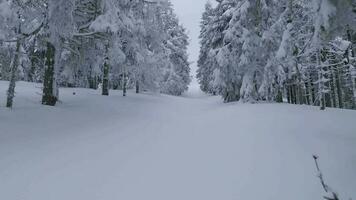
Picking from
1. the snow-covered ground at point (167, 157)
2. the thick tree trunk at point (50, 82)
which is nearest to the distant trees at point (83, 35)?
the thick tree trunk at point (50, 82)

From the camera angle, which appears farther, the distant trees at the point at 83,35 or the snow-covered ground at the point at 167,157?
the distant trees at the point at 83,35

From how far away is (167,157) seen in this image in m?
8.16

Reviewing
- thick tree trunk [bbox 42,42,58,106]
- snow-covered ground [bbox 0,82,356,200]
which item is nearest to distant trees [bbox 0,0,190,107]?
thick tree trunk [bbox 42,42,58,106]

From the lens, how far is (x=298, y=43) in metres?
20.7

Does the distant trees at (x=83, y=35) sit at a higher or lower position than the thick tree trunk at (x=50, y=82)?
higher

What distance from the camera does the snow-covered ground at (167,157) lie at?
6.15 metres

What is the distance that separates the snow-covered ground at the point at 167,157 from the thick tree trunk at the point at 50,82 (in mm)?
1123

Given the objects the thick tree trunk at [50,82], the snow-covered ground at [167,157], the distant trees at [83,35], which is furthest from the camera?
the thick tree trunk at [50,82]

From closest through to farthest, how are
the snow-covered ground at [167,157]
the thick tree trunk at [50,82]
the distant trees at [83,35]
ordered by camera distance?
the snow-covered ground at [167,157] → the distant trees at [83,35] → the thick tree trunk at [50,82]

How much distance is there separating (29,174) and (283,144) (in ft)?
19.4

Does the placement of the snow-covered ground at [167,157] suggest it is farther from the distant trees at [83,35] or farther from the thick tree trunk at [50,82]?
the distant trees at [83,35]

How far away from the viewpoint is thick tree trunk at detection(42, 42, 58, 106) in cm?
1411

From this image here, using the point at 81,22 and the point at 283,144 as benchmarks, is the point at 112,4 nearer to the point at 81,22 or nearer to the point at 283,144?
the point at 81,22

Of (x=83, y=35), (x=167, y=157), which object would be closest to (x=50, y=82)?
(x=83, y=35)
